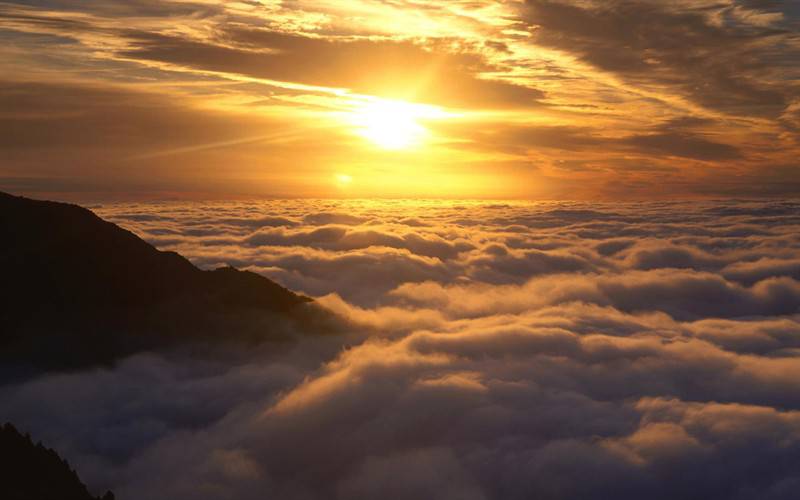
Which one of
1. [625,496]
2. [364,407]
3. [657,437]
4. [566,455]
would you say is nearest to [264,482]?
[364,407]

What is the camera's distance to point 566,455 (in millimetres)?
84750

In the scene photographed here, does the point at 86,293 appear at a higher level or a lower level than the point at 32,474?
higher

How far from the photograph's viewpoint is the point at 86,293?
9525 centimetres

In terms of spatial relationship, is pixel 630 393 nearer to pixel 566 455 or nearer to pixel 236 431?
pixel 566 455

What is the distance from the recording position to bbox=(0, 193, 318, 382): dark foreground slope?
91500mm

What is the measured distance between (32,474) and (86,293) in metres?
56.9

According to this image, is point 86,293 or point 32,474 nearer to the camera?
point 32,474

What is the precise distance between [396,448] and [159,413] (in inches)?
1647

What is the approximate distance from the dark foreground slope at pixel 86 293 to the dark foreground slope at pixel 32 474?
5144 centimetres

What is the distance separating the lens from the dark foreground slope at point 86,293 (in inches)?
3602

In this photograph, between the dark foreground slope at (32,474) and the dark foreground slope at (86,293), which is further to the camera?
the dark foreground slope at (86,293)

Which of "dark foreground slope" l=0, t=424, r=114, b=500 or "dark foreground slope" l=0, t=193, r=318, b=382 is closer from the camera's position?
"dark foreground slope" l=0, t=424, r=114, b=500

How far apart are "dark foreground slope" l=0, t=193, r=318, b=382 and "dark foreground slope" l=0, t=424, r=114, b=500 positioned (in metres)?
51.4

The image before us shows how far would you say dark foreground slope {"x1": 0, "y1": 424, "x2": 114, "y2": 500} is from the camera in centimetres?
4178
